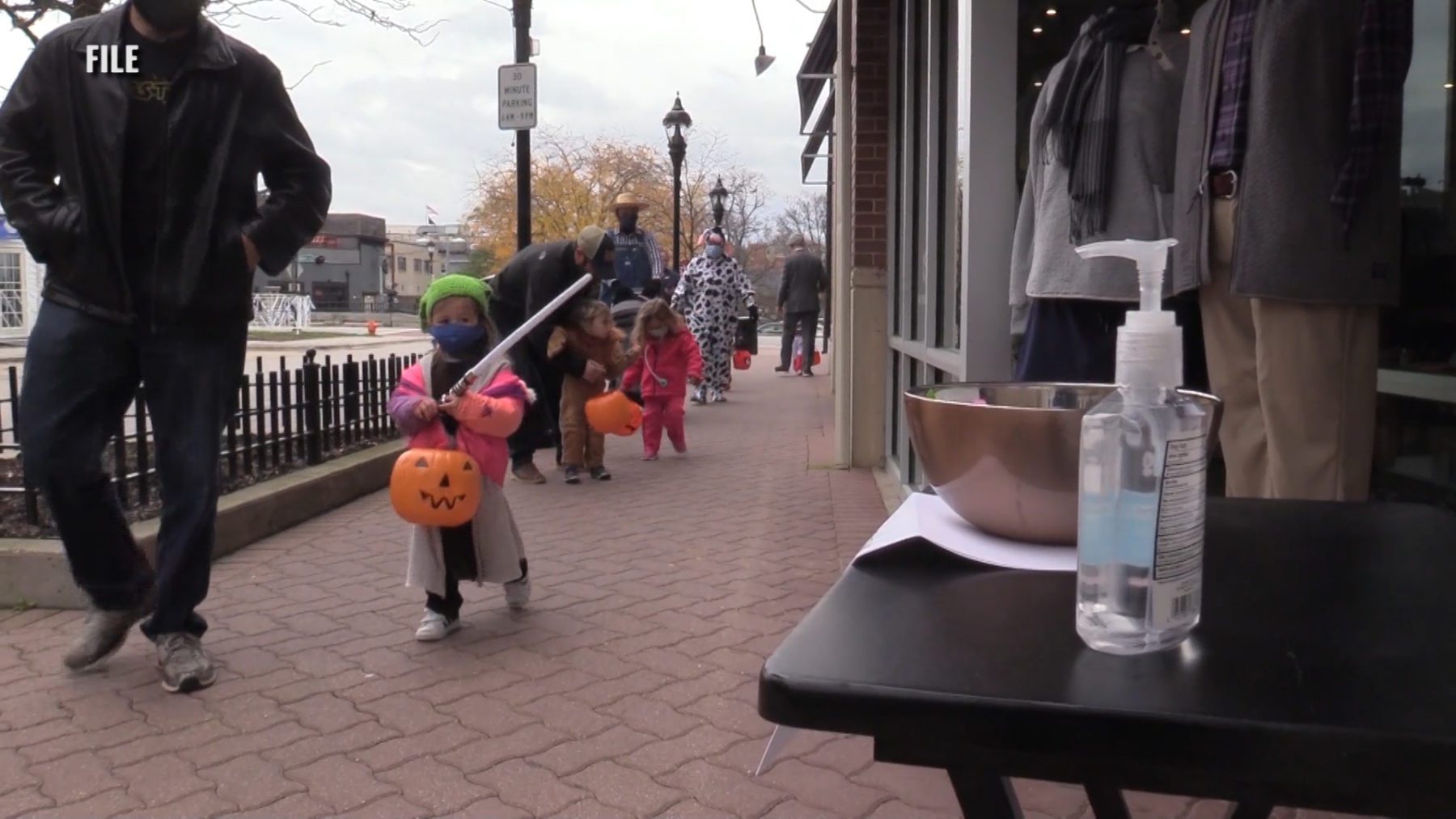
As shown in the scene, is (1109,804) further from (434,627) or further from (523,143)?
(523,143)

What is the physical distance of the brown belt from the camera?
268cm

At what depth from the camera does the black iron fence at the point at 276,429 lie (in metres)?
5.36

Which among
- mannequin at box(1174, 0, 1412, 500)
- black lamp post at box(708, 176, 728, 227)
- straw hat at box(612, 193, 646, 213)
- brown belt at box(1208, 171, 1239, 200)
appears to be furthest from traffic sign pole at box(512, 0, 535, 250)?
black lamp post at box(708, 176, 728, 227)

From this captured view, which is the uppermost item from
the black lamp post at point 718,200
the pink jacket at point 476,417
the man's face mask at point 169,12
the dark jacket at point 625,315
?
the black lamp post at point 718,200

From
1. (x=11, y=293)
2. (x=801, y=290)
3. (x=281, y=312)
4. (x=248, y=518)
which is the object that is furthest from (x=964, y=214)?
(x=281, y=312)

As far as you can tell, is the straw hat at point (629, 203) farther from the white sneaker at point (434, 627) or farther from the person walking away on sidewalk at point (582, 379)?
the white sneaker at point (434, 627)

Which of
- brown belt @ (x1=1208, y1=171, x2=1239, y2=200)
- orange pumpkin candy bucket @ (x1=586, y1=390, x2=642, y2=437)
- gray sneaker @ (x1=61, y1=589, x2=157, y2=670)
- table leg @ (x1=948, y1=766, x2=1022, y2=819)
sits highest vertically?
brown belt @ (x1=1208, y1=171, x2=1239, y2=200)

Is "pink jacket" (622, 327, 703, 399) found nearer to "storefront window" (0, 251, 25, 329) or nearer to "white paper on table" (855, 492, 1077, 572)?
"white paper on table" (855, 492, 1077, 572)

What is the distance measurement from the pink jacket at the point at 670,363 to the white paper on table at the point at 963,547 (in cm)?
727

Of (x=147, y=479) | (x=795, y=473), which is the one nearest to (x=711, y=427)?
(x=795, y=473)

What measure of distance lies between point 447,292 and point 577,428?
3554mm

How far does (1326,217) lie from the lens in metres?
2.48

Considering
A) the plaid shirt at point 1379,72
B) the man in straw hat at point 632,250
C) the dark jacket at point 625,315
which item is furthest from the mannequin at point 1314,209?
the man in straw hat at point 632,250

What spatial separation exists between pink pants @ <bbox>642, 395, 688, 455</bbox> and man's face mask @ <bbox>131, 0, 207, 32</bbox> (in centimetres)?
550
